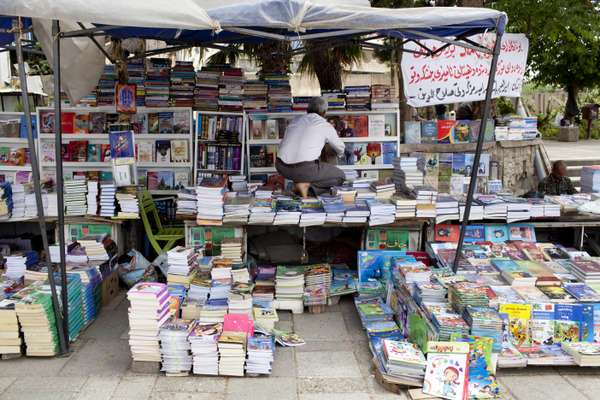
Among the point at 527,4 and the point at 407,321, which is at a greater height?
the point at 527,4

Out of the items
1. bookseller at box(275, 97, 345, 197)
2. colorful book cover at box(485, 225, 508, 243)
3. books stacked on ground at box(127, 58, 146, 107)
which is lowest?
colorful book cover at box(485, 225, 508, 243)

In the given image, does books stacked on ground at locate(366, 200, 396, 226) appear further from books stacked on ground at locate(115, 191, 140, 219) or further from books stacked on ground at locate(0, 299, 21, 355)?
books stacked on ground at locate(0, 299, 21, 355)

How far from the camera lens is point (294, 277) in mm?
5254

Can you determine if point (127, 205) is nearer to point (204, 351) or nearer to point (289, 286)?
point (289, 286)

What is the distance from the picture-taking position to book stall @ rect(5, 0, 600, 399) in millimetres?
4043

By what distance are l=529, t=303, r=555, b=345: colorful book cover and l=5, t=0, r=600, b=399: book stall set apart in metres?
0.01

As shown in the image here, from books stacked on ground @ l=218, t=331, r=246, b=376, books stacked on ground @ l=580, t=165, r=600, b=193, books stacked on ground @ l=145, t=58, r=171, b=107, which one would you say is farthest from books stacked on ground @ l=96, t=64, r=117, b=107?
books stacked on ground @ l=580, t=165, r=600, b=193

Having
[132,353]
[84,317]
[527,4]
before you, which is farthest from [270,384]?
[527,4]

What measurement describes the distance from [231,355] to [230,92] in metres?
4.16

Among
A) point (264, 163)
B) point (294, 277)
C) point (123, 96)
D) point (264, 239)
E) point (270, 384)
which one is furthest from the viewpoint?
point (264, 163)

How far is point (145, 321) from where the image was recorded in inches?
160

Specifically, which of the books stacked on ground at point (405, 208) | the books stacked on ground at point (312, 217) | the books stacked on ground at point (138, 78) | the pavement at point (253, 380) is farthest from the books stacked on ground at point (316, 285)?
the books stacked on ground at point (138, 78)

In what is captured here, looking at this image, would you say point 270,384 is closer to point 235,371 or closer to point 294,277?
point 235,371

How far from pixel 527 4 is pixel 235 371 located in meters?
6.24
